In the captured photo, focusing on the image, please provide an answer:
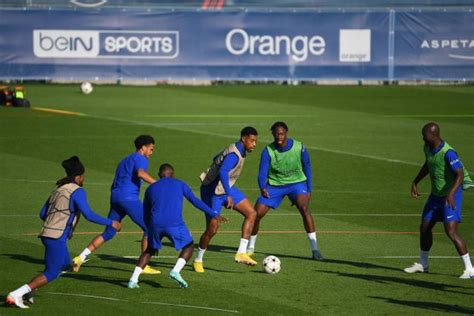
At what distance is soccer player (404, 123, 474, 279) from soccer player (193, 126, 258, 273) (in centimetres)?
256

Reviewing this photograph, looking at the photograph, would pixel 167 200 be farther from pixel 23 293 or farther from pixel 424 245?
pixel 424 245

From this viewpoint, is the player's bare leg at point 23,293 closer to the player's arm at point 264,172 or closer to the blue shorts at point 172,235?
the blue shorts at point 172,235

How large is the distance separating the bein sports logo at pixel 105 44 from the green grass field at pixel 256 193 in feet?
5.29

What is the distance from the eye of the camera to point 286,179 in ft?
61.8

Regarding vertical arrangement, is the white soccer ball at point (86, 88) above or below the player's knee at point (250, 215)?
above

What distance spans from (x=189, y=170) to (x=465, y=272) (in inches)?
514

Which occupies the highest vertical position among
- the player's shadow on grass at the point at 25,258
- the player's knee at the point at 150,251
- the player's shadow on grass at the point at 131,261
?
the player's knee at the point at 150,251

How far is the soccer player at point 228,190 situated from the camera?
17.5m

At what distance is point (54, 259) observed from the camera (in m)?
15.0

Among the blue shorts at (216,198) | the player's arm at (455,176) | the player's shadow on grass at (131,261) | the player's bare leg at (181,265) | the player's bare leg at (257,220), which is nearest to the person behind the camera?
the player's bare leg at (181,265)

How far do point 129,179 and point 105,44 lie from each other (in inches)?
1281

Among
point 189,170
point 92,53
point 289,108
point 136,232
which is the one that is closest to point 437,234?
point 136,232

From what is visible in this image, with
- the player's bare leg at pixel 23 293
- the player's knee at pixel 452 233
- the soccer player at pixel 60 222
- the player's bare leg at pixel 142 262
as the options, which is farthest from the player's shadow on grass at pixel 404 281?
the player's bare leg at pixel 23 293

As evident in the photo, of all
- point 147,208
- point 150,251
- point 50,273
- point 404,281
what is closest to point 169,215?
point 147,208
